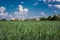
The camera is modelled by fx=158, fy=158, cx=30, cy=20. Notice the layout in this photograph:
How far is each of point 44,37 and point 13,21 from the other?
1706mm

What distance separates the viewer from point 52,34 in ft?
9.57

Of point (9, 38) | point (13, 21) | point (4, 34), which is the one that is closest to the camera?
point (9, 38)

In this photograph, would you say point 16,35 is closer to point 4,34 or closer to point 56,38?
point 4,34

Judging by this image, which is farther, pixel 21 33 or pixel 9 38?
pixel 21 33

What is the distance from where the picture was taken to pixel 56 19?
15.2 feet

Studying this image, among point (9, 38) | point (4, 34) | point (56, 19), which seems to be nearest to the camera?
point (9, 38)

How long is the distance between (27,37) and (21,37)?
106mm

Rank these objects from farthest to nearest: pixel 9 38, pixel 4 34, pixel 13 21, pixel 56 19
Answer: pixel 56 19, pixel 13 21, pixel 4 34, pixel 9 38

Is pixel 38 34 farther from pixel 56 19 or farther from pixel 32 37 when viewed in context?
pixel 56 19

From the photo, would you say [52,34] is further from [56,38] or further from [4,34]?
[4,34]

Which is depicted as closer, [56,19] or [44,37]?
[44,37]

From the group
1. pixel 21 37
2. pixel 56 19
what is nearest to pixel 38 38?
pixel 21 37

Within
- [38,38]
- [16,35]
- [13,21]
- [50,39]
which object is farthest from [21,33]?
[13,21]

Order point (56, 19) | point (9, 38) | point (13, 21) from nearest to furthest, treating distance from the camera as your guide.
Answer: point (9, 38) → point (13, 21) → point (56, 19)
